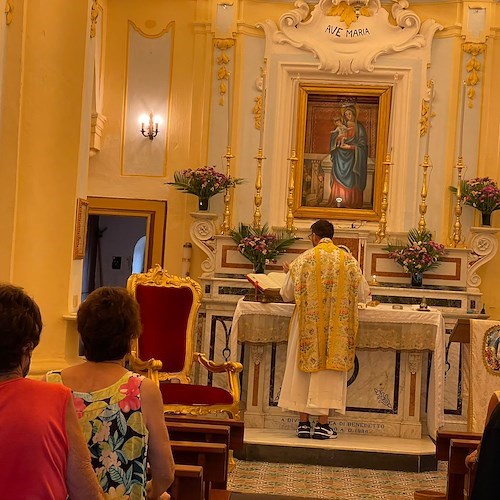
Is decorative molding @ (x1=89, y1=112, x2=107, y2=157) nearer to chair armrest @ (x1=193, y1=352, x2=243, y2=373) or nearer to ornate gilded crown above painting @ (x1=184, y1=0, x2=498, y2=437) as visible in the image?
ornate gilded crown above painting @ (x1=184, y1=0, x2=498, y2=437)

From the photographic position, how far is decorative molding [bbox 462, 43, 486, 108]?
1059 centimetres

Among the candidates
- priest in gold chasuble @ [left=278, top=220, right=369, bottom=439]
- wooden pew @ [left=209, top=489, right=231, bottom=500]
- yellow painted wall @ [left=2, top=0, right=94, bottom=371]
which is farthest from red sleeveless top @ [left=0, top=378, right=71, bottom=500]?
priest in gold chasuble @ [left=278, top=220, right=369, bottom=439]

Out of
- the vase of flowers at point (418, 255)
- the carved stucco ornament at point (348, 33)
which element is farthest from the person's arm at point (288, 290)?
the carved stucco ornament at point (348, 33)

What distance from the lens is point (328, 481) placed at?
7.19 m

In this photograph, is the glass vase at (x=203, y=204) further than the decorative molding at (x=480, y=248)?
Answer: Yes

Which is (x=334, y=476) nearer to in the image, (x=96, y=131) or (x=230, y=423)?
(x=230, y=423)

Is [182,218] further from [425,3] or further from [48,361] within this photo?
[48,361]

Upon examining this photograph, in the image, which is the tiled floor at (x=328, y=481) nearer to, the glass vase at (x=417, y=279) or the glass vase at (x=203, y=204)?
the glass vase at (x=417, y=279)

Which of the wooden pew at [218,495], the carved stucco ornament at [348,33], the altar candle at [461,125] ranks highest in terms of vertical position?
the carved stucco ornament at [348,33]

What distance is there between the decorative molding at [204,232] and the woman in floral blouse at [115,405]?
6.97 meters

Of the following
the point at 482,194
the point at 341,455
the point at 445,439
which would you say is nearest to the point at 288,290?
the point at 341,455

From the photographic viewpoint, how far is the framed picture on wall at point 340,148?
10758 mm

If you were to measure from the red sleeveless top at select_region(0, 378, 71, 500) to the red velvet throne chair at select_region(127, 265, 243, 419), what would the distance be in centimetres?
466

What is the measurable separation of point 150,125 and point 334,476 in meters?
4.98
